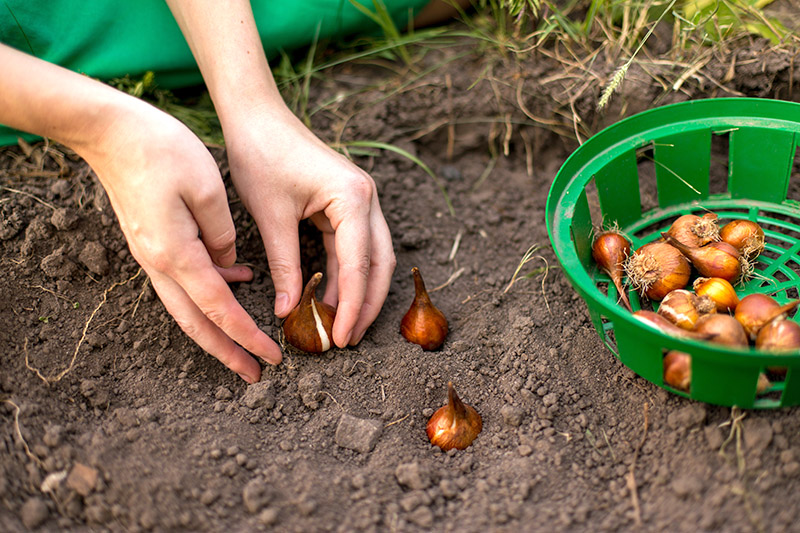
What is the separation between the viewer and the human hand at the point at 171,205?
1.20 metres

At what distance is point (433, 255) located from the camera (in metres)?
1.90

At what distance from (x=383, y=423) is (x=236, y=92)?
88 cm

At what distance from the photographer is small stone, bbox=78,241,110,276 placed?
161cm

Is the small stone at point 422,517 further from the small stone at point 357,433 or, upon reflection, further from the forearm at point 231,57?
the forearm at point 231,57

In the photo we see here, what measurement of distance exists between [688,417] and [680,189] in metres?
0.72

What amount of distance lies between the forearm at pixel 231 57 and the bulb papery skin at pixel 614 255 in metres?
0.86

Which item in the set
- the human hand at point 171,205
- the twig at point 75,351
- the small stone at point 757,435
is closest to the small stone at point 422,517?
the human hand at point 171,205

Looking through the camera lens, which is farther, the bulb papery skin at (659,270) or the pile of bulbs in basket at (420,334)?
the bulb papery skin at (659,270)

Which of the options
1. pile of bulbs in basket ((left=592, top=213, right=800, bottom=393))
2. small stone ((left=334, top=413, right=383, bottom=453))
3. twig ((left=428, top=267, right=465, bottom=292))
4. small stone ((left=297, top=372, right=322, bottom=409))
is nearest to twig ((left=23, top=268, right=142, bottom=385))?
small stone ((left=297, top=372, right=322, bottom=409))

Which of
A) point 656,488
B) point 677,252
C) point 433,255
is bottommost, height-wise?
point 433,255

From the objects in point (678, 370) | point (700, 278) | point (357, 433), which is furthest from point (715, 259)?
point (357, 433)

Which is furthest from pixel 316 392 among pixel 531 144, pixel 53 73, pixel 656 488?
pixel 531 144

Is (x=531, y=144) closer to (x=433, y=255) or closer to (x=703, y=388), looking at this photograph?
(x=433, y=255)

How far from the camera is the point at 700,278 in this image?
1.52m
